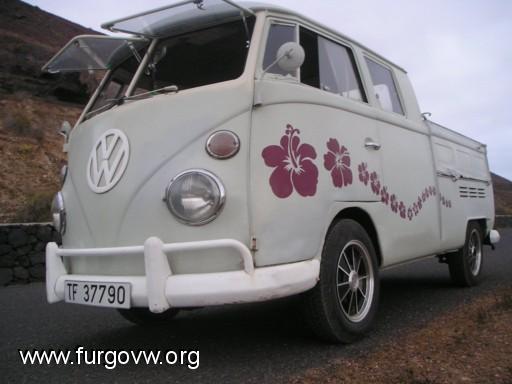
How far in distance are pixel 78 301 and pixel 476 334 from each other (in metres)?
2.37

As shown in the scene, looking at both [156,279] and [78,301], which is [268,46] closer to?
[156,279]

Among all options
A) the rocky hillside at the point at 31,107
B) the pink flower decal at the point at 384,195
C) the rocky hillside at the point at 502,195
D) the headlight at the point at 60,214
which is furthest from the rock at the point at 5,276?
the rocky hillside at the point at 502,195

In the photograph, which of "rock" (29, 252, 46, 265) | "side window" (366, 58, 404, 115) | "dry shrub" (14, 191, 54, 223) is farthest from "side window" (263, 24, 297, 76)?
"dry shrub" (14, 191, 54, 223)

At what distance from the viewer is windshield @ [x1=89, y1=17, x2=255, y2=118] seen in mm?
3307

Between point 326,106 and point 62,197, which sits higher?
point 326,106

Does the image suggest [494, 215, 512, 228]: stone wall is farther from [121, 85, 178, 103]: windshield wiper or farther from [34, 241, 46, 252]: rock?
[121, 85, 178, 103]: windshield wiper

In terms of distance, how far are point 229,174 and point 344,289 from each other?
3.83 ft

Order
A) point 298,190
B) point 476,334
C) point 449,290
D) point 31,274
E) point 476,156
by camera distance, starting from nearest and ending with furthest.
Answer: point 298,190, point 476,334, point 449,290, point 476,156, point 31,274

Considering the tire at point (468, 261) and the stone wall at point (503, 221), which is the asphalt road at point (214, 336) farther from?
the stone wall at point (503, 221)

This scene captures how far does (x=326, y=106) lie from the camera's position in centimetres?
329

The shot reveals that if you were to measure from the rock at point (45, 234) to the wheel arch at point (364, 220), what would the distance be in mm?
5708

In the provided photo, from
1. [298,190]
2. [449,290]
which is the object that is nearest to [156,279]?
[298,190]

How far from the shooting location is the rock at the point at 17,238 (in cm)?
750

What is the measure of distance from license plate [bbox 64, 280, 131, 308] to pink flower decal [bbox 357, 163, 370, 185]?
169 centimetres
